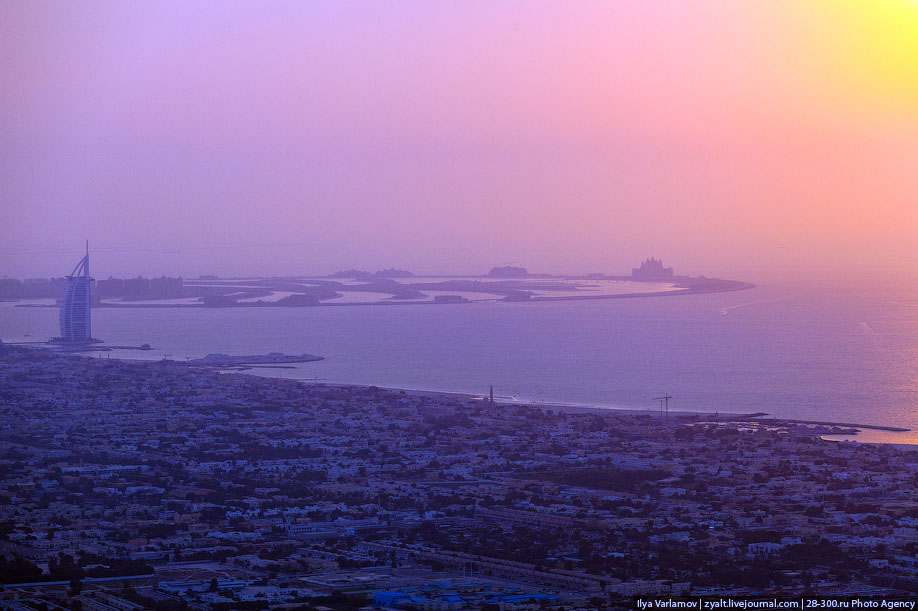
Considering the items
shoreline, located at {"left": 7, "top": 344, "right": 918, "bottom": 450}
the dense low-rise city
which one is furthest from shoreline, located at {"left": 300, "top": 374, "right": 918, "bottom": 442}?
the dense low-rise city

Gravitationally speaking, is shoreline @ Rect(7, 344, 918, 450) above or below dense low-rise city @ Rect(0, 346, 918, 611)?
above

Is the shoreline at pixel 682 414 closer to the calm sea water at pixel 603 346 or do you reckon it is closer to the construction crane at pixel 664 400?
the construction crane at pixel 664 400

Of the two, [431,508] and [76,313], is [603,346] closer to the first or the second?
[76,313]

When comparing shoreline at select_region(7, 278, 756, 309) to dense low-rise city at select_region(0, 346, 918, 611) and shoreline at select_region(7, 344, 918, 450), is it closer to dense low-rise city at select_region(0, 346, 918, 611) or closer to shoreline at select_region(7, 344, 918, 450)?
shoreline at select_region(7, 344, 918, 450)

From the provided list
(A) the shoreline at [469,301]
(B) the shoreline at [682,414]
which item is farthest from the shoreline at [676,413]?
(A) the shoreline at [469,301]

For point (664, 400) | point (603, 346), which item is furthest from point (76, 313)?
point (664, 400)

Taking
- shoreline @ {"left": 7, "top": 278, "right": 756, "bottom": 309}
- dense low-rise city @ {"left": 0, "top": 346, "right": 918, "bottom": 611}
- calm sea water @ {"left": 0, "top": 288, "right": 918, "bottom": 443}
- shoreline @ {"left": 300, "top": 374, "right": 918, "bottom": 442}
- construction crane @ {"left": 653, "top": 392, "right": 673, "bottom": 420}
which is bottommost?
dense low-rise city @ {"left": 0, "top": 346, "right": 918, "bottom": 611}

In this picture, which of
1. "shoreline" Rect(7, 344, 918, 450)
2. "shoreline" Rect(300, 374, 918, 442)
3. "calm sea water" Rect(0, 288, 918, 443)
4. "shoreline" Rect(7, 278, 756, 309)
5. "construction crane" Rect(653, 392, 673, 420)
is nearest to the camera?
"shoreline" Rect(7, 344, 918, 450)
